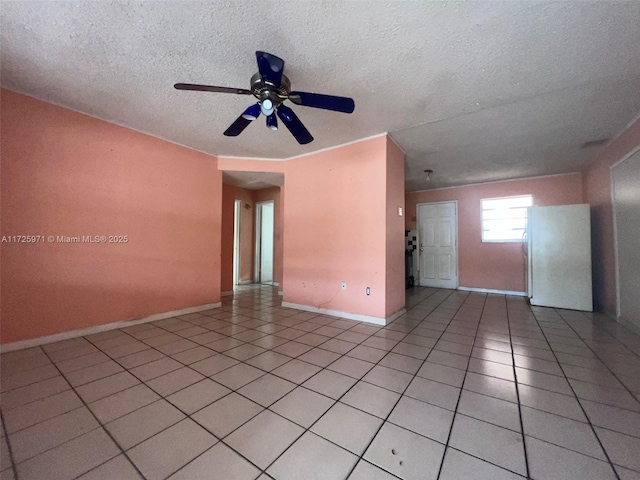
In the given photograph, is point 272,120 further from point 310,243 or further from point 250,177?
point 250,177

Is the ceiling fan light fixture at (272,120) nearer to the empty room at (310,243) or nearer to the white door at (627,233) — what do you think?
the empty room at (310,243)

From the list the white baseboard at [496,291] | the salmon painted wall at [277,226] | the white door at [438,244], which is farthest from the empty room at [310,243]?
the white door at [438,244]

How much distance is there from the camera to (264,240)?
266 inches

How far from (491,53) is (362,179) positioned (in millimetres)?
1801

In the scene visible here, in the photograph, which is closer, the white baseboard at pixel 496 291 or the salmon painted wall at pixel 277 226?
the white baseboard at pixel 496 291

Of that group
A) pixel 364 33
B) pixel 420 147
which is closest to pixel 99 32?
pixel 364 33

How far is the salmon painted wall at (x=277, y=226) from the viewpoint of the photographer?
5617 mm

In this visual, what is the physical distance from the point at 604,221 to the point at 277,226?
574 cm

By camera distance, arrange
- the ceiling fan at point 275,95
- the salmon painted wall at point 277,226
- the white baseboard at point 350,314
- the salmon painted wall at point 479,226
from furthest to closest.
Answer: the salmon painted wall at point 277,226 < the salmon painted wall at point 479,226 < the white baseboard at point 350,314 < the ceiling fan at point 275,95

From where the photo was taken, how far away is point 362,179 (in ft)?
11.2

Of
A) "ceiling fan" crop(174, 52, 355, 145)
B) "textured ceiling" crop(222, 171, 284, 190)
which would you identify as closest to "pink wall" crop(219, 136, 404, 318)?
"textured ceiling" crop(222, 171, 284, 190)

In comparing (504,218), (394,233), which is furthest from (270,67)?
(504,218)

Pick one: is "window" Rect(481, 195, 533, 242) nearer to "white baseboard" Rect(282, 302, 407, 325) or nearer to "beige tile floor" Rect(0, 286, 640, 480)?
"beige tile floor" Rect(0, 286, 640, 480)

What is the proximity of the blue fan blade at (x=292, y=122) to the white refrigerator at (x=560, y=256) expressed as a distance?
4367 mm
